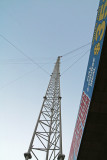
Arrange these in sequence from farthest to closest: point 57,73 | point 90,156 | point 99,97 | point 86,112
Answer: point 57,73
point 90,156
point 86,112
point 99,97

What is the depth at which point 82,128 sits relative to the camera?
12539mm

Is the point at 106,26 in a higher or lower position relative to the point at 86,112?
higher

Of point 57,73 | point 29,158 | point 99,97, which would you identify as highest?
point 57,73

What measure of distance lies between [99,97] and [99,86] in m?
0.89

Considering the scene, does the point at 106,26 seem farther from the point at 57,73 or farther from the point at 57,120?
the point at 57,73

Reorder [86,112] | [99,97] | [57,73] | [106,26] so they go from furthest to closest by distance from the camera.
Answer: [57,73] → [86,112] → [99,97] → [106,26]

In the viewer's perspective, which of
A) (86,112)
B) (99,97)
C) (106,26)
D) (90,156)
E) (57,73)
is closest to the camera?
(106,26)

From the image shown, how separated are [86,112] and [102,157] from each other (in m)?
A: 5.33

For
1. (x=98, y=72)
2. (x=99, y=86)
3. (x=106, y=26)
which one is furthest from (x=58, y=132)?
(x=106, y=26)

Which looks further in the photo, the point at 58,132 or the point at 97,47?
the point at 58,132

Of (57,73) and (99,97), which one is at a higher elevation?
(57,73)

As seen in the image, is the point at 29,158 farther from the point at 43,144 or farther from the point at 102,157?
the point at 102,157

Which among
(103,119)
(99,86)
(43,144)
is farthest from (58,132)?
(99,86)

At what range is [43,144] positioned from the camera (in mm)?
11539
